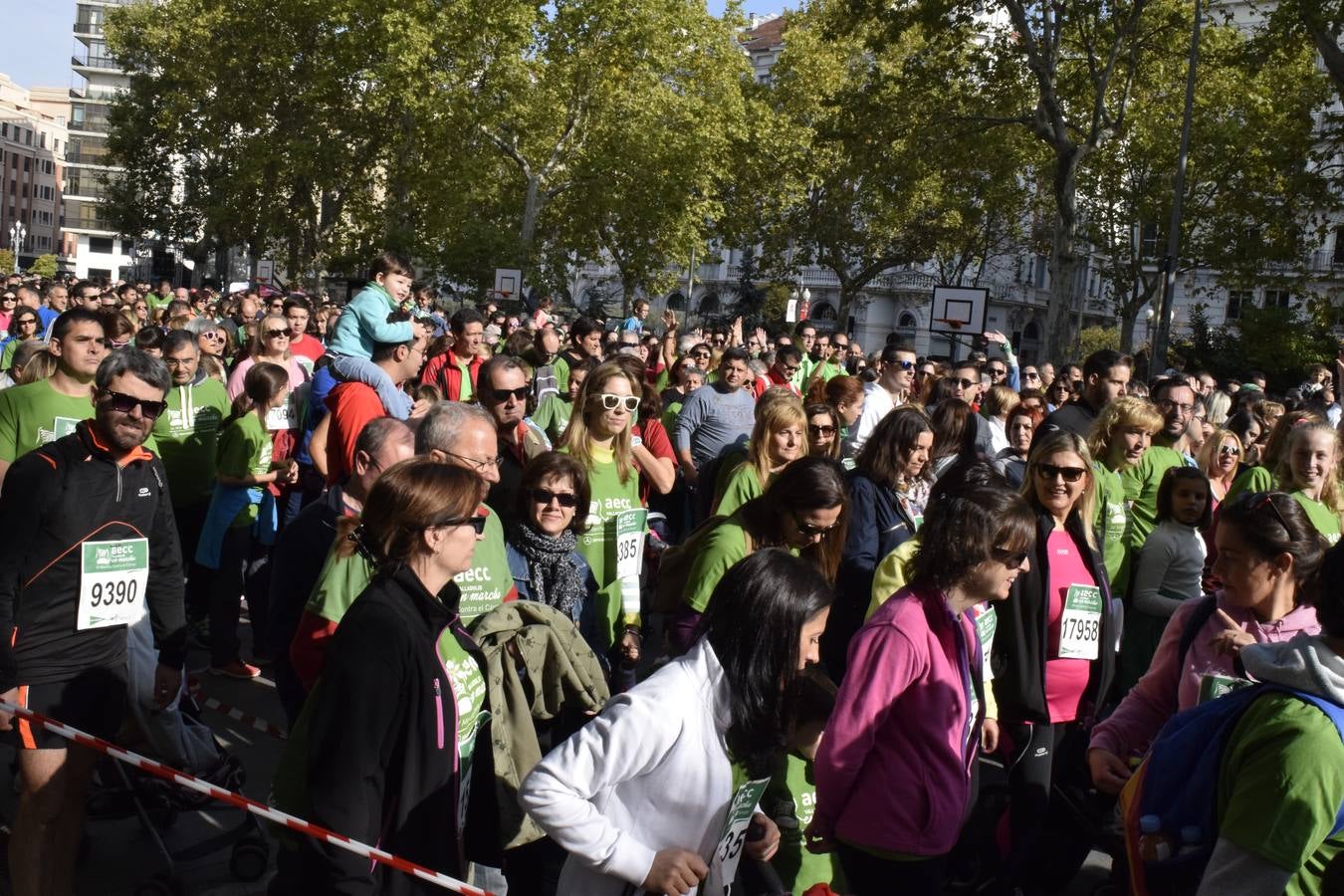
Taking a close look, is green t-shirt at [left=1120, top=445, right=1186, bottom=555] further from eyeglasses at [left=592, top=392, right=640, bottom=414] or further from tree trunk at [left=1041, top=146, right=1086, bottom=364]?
tree trunk at [left=1041, top=146, right=1086, bottom=364]

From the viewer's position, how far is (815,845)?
3488mm

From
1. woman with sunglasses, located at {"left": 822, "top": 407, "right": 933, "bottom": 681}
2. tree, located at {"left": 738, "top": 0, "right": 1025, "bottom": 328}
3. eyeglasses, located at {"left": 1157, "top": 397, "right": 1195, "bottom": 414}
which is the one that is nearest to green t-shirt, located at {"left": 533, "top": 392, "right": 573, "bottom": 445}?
woman with sunglasses, located at {"left": 822, "top": 407, "right": 933, "bottom": 681}

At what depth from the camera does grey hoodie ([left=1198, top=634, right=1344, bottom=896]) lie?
242 cm

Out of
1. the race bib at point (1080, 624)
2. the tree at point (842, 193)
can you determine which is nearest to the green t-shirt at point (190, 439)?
the race bib at point (1080, 624)

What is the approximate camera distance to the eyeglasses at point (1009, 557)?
3.50 m

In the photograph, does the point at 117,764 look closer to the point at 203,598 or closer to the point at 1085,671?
the point at 203,598

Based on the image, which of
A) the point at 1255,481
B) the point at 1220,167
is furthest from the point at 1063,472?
the point at 1220,167

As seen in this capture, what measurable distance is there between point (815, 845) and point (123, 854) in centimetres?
278

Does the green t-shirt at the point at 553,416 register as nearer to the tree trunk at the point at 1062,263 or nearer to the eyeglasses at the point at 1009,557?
the eyeglasses at the point at 1009,557

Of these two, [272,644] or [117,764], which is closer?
[272,644]

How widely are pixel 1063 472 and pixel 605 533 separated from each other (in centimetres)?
186

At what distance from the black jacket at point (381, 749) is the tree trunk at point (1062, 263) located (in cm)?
2293

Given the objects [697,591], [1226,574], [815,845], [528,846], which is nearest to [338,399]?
[697,591]

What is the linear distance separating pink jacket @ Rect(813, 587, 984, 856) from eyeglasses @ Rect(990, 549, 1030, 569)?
307mm
